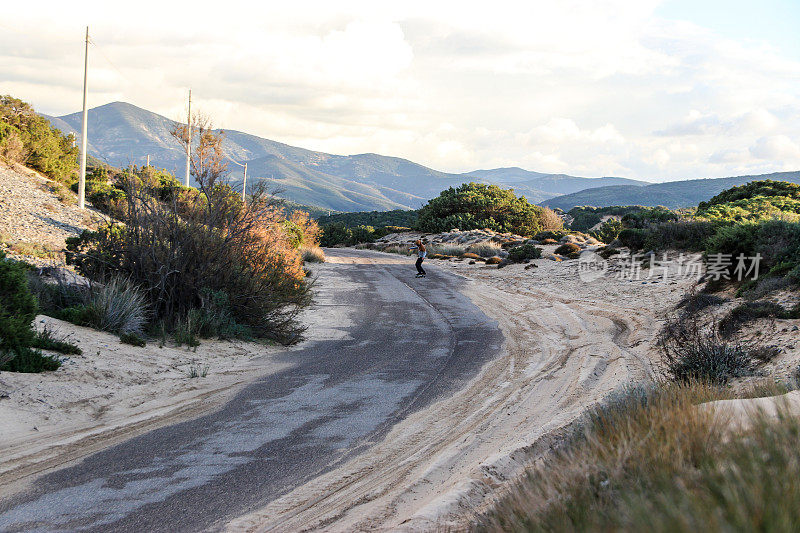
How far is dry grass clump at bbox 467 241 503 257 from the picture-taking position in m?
35.9

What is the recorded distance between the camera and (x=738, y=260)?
14.9 m

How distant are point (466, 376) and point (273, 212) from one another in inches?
289

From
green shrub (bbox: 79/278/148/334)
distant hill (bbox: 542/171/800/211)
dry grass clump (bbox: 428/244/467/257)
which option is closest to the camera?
green shrub (bbox: 79/278/148/334)

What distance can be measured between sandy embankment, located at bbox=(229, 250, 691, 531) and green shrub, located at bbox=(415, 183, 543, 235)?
36050mm

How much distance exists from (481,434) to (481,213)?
47512 millimetres

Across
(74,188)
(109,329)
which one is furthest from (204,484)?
(74,188)

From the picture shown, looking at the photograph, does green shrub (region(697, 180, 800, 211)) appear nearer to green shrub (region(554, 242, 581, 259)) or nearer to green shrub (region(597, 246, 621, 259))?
green shrub (region(554, 242, 581, 259))

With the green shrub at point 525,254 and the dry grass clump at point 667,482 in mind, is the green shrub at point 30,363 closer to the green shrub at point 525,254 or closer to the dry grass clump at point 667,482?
the dry grass clump at point 667,482

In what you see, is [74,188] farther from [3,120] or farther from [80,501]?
[80,501]

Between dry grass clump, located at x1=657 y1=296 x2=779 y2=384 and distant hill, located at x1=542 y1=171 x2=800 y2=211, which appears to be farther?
distant hill, located at x1=542 y1=171 x2=800 y2=211

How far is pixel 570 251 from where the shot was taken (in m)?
28.7

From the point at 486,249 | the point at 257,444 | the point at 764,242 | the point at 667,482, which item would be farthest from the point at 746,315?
the point at 486,249

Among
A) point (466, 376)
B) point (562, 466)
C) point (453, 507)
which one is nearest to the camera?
point (562, 466)

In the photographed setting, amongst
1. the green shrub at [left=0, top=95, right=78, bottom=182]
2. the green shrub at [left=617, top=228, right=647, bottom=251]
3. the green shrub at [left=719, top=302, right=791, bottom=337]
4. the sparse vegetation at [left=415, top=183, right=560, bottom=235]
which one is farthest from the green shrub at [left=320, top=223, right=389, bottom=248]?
the green shrub at [left=719, top=302, right=791, bottom=337]
